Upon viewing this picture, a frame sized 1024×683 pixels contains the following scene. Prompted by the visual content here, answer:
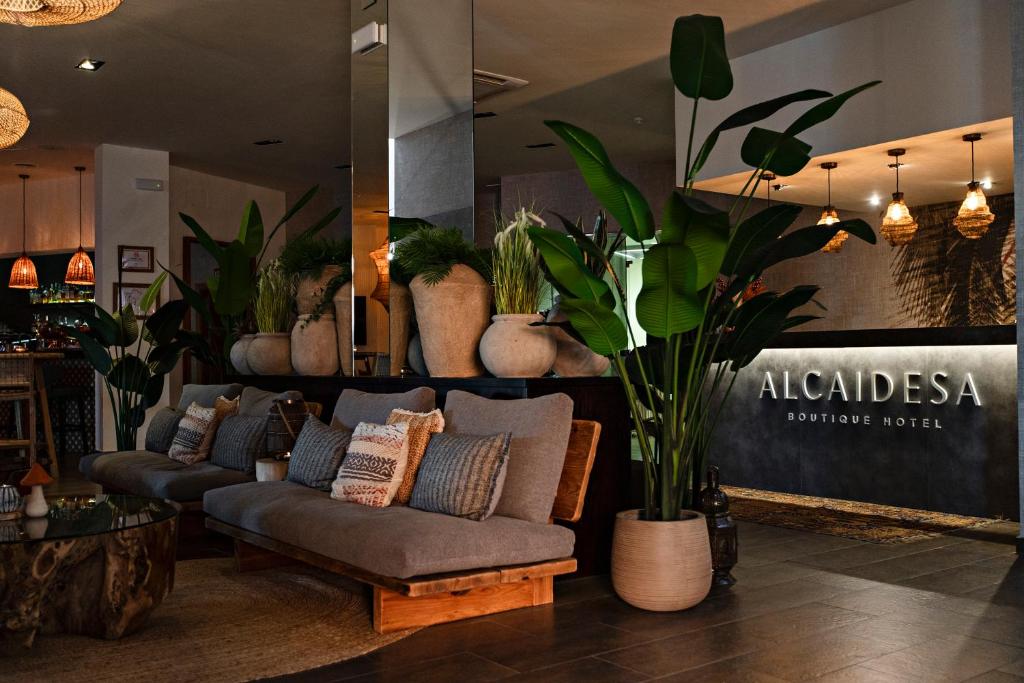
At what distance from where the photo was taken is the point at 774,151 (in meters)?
3.45

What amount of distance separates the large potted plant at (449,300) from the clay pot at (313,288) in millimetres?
→ 1252

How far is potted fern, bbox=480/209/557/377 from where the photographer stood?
4164 millimetres

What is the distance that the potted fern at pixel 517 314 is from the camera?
416 cm

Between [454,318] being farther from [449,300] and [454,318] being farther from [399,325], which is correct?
[399,325]

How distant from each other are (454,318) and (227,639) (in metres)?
1.79

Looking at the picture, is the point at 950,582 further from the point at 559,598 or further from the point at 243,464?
the point at 243,464

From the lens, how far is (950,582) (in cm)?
394

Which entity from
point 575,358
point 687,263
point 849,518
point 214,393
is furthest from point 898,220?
point 214,393

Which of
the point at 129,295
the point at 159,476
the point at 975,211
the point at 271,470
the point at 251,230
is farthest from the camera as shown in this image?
the point at 129,295

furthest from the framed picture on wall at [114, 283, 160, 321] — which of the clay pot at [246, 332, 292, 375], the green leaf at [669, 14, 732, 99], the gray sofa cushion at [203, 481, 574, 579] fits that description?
the green leaf at [669, 14, 732, 99]

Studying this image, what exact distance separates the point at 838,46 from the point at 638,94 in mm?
1991

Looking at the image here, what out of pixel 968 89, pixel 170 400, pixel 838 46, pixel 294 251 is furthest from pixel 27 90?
pixel 968 89

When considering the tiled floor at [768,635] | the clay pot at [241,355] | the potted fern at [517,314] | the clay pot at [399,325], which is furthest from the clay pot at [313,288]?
the tiled floor at [768,635]

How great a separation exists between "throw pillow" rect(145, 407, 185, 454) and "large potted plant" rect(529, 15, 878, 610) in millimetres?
3416
